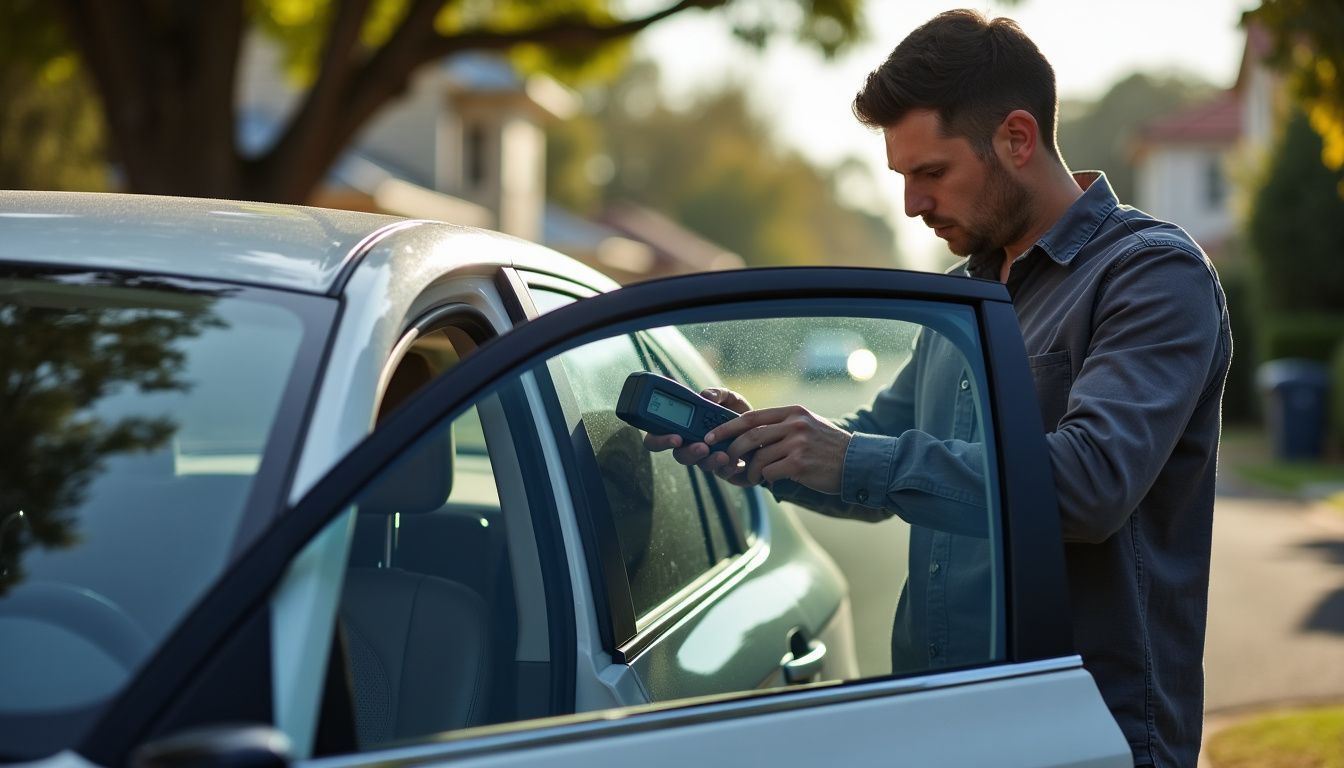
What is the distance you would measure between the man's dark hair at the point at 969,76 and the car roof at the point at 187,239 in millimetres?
909

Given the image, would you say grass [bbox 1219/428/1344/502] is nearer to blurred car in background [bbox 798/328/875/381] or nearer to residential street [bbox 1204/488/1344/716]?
residential street [bbox 1204/488/1344/716]

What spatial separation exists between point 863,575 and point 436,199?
2302 cm

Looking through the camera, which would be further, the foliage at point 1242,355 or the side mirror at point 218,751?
the foliage at point 1242,355

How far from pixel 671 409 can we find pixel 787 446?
224mm

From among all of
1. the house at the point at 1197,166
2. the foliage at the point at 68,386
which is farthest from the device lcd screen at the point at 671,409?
the house at the point at 1197,166

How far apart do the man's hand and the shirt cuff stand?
1 centimetres

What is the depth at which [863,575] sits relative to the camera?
320 centimetres

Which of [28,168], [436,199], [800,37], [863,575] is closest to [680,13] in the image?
[800,37]

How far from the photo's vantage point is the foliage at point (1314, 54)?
5.83 m

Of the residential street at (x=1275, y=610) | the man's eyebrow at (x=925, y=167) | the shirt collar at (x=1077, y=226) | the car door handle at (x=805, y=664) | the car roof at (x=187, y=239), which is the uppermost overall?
the car roof at (x=187, y=239)

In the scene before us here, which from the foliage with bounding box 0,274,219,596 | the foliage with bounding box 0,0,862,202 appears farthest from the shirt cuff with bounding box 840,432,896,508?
the foliage with bounding box 0,0,862,202

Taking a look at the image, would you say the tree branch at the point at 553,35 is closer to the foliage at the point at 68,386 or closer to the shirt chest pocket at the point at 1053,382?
the shirt chest pocket at the point at 1053,382

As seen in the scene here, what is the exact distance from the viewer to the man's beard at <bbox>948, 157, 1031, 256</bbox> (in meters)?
2.54

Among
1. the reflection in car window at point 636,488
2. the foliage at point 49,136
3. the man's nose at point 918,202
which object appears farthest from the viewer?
the foliage at point 49,136
